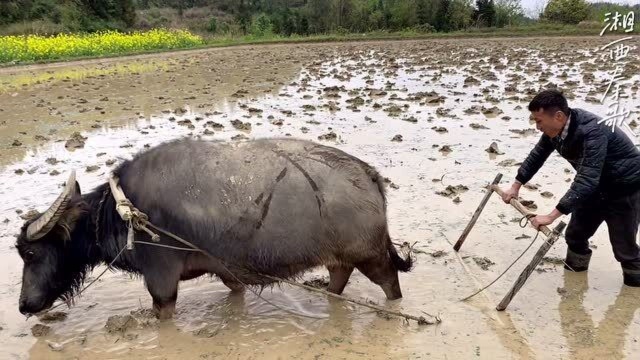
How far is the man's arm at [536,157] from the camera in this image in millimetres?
4273

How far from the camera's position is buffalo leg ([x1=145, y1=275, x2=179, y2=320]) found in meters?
3.71

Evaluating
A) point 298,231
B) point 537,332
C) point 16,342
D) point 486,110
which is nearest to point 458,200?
point 537,332

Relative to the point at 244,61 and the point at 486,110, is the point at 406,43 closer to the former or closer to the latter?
the point at 244,61

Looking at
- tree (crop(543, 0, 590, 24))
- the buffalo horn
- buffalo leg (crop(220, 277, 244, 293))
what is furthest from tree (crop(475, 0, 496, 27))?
the buffalo horn

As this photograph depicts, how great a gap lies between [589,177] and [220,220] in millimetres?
2502

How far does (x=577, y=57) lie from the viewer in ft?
66.0

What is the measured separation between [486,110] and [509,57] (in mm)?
11942

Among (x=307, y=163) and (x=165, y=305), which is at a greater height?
(x=307, y=163)

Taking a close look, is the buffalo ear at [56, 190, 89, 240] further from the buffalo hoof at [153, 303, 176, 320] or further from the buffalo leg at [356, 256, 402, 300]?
the buffalo leg at [356, 256, 402, 300]

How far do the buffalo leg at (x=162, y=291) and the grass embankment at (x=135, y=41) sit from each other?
19147 mm

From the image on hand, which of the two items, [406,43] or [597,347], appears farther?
[406,43]

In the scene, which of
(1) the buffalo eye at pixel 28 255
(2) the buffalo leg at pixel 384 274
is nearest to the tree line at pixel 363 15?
(1) the buffalo eye at pixel 28 255

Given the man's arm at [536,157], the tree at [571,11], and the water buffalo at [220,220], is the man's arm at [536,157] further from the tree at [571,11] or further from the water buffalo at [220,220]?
the tree at [571,11]

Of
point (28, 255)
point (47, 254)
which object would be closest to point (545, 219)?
point (47, 254)
